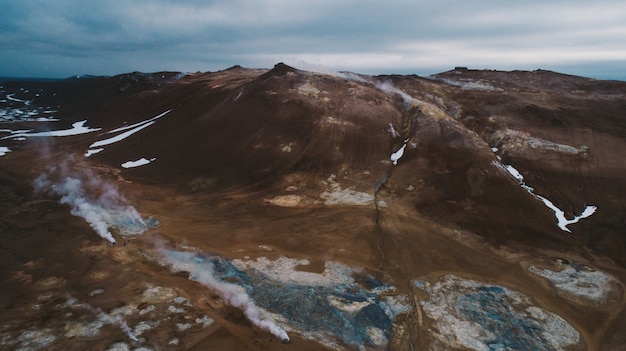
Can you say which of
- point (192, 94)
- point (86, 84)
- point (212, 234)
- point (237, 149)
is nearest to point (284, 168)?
point (237, 149)

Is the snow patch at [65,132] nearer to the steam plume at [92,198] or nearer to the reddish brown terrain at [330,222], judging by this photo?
the reddish brown terrain at [330,222]

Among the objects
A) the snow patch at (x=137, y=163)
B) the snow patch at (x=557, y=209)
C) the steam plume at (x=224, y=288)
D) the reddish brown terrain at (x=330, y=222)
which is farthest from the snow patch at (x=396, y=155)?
the snow patch at (x=137, y=163)

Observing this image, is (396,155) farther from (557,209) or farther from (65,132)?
(65,132)

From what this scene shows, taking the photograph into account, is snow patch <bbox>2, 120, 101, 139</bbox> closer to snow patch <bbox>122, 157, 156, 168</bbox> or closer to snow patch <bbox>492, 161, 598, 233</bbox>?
snow patch <bbox>122, 157, 156, 168</bbox>

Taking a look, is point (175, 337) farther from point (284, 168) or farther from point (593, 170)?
point (593, 170)

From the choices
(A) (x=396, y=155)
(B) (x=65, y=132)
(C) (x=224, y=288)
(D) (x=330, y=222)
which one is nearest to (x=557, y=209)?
(A) (x=396, y=155)
